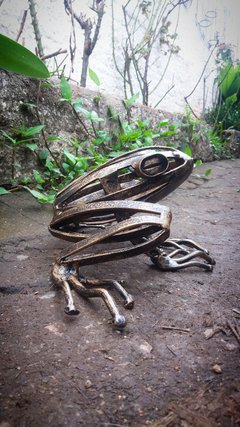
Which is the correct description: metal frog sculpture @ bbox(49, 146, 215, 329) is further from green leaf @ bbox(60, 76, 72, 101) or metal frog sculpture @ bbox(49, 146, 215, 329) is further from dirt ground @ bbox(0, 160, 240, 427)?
green leaf @ bbox(60, 76, 72, 101)

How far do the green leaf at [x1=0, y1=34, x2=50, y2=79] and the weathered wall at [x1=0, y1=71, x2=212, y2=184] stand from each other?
4.71ft

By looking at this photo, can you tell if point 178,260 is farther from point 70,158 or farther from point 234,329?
point 70,158

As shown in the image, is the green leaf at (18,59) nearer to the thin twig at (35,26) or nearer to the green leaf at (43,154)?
the green leaf at (43,154)

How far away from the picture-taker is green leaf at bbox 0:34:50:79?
79 cm

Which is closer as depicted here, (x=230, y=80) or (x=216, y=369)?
(x=216, y=369)

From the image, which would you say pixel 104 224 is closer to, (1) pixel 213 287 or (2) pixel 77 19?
(1) pixel 213 287

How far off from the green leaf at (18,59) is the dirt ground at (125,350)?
822 millimetres

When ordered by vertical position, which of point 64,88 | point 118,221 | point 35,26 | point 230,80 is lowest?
point 118,221

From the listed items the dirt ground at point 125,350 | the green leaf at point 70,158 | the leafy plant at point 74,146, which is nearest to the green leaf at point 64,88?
the leafy plant at point 74,146

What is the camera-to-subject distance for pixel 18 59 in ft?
2.74

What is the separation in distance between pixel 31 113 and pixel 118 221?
152 centimetres

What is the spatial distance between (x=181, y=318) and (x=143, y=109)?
2.75m

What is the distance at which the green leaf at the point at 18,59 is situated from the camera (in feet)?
2.59

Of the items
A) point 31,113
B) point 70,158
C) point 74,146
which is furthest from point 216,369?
point 31,113
